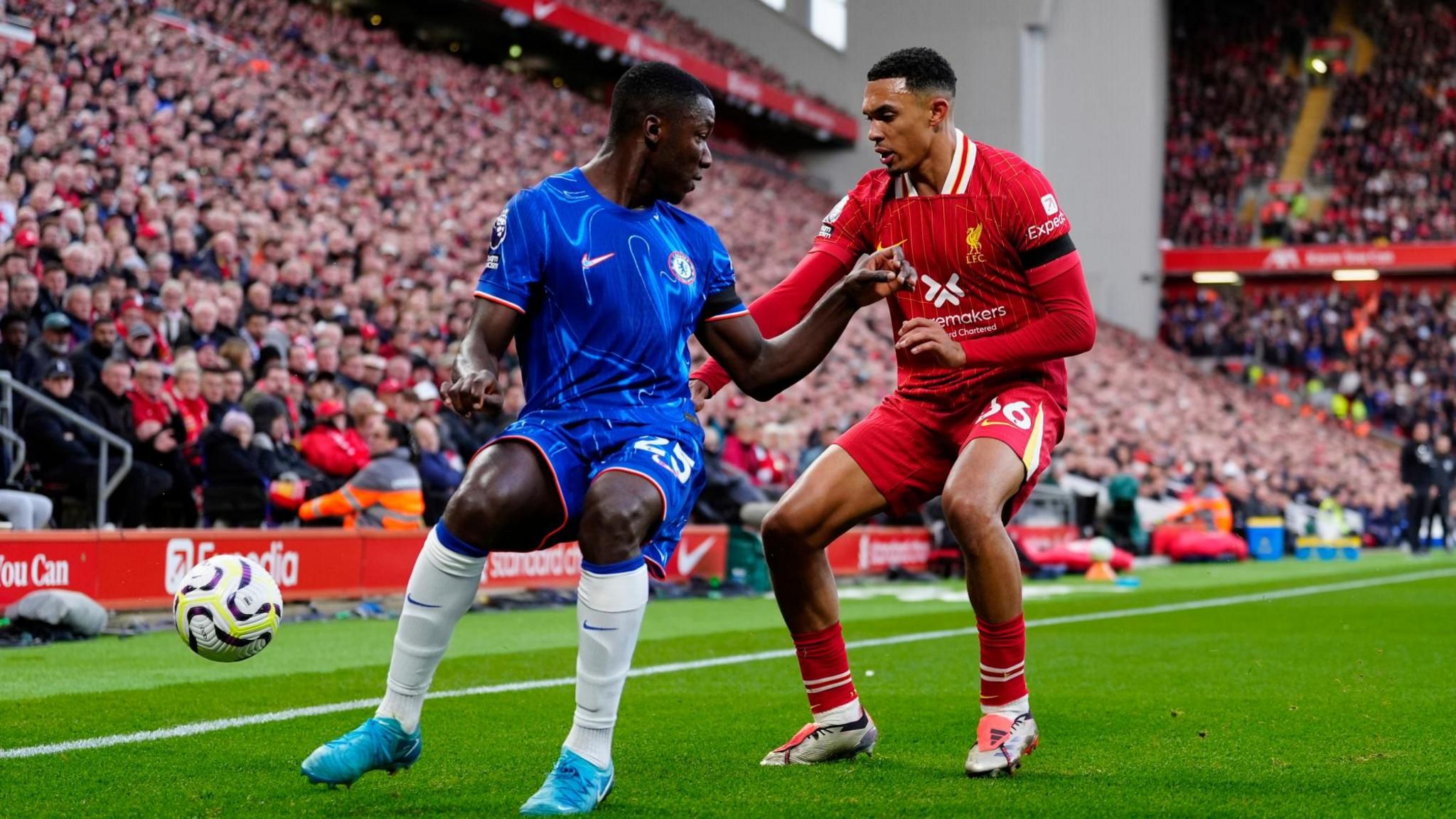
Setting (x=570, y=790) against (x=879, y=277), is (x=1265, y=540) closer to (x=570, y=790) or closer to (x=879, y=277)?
(x=879, y=277)

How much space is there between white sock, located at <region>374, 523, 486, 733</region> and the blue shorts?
26 cm

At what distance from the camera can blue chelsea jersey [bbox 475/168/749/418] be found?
4457mm

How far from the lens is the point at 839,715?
17.5 ft

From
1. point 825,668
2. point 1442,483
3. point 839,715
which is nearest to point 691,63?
point 1442,483

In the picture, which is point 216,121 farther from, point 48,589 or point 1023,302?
point 1023,302

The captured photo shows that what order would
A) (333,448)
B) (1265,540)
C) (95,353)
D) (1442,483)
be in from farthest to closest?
1. (1442,483)
2. (1265,540)
3. (333,448)
4. (95,353)

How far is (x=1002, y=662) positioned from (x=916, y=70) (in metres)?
1.97

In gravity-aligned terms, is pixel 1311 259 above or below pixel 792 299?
above

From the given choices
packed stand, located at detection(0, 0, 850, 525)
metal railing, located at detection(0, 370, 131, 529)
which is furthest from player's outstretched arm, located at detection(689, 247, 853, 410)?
packed stand, located at detection(0, 0, 850, 525)

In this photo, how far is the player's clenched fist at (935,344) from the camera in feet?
16.8

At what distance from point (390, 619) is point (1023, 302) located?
24.9 ft

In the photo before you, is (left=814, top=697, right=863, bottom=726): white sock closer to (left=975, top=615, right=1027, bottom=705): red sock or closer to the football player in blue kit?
(left=975, top=615, right=1027, bottom=705): red sock

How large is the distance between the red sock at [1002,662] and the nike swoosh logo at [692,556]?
9.83 m

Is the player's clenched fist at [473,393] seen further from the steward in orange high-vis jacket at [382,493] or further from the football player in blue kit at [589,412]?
the steward in orange high-vis jacket at [382,493]
